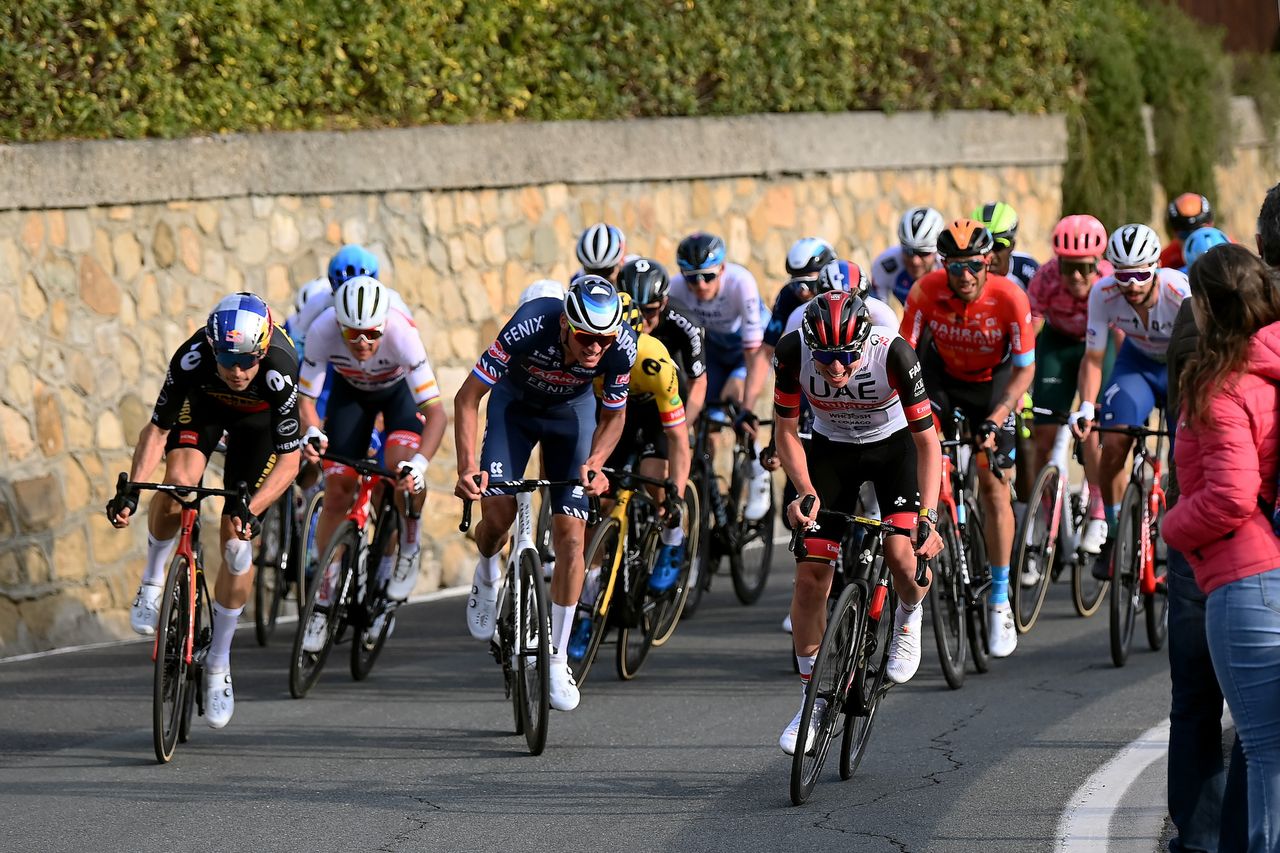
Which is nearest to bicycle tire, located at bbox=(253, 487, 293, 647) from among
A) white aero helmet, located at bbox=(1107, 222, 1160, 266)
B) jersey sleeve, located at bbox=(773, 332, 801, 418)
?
jersey sleeve, located at bbox=(773, 332, 801, 418)

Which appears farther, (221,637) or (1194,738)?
(221,637)

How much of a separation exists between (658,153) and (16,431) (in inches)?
232

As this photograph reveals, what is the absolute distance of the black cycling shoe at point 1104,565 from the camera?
9.68m

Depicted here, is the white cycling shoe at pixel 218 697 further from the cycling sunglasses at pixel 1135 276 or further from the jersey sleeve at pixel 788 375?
the cycling sunglasses at pixel 1135 276

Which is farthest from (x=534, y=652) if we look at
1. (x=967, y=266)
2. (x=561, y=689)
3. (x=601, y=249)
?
(x=967, y=266)

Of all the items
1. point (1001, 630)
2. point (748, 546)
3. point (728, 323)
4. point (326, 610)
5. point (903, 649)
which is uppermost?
point (728, 323)

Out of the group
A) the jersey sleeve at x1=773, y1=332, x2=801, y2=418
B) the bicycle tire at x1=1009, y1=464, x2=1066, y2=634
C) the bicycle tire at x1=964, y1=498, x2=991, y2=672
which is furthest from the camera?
the bicycle tire at x1=1009, y1=464, x2=1066, y2=634

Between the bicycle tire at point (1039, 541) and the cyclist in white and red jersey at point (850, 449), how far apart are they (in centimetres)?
236

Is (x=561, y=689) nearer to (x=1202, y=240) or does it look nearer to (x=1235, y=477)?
(x=1235, y=477)

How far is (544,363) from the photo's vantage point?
8305mm

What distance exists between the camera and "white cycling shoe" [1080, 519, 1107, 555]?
10.0 m

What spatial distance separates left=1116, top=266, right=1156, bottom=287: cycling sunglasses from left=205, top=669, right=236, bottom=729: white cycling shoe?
4.76m

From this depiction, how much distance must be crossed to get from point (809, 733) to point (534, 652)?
142 cm

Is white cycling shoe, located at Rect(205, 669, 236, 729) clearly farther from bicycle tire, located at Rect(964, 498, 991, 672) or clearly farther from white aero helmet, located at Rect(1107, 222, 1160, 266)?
white aero helmet, located at Rect(1107, 222, 1160, 266)
